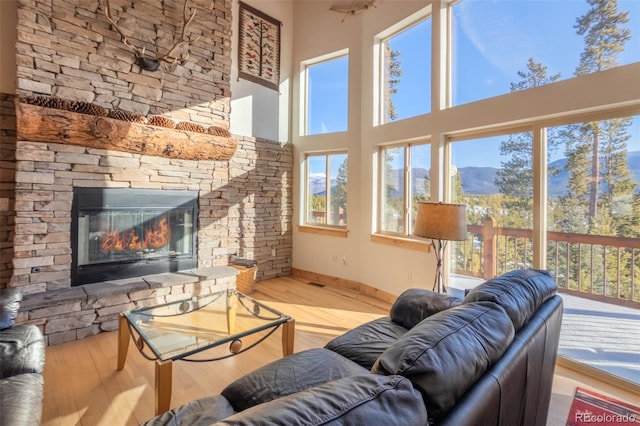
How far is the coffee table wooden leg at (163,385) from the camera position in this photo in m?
1.57

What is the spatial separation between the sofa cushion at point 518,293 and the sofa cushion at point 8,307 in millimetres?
2665

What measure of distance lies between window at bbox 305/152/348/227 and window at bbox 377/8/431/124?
3.22 ft

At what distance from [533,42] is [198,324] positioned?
11.9 ft

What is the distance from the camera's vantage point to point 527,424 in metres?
1.33

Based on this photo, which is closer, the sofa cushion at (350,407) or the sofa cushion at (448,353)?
the sofa cushion at (350,407)

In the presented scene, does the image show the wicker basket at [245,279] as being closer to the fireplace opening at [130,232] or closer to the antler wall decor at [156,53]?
the fireplace opening at [130,232]

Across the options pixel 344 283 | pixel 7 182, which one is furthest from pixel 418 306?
pixel 7 182

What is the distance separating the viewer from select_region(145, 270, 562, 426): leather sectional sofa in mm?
716

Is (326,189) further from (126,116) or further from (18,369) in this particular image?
(18,369)

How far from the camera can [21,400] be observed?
1314mm

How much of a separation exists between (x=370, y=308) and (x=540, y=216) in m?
1.99

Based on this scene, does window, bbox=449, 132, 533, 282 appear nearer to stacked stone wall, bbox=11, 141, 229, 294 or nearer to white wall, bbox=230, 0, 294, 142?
white wall, bbox=230, 0, 294, 142

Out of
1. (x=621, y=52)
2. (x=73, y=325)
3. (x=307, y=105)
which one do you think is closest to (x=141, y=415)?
(x=73, y=325)

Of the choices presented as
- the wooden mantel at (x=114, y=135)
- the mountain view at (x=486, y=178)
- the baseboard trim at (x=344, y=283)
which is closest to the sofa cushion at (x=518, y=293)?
the mountain view at (x=486, y=178)
